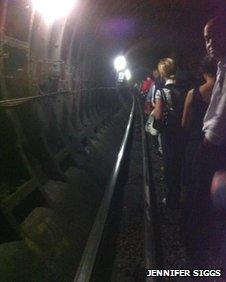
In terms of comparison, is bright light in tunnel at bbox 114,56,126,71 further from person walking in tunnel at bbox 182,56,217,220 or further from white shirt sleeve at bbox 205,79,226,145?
white shirt sleeve at bbox 205,79,226,145

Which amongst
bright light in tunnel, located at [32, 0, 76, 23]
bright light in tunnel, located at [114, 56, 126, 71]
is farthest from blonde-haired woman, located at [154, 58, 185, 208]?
bright light in tunnel, located at [114, 56, 126, 71]

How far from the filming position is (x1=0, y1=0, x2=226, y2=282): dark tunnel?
4.74 m

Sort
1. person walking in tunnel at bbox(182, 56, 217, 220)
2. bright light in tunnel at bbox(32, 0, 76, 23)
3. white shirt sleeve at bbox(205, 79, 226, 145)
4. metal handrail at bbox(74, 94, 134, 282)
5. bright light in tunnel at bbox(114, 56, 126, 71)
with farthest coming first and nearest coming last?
bright light in tunnel at bbox(114, 56, 126, 71) < bright light in tunnel at bbox(32, 0, 76, 23) < person walking in tunnel at bbox(182, 56, 217, 220) < metal handrail at bbox(74, 94, 134, 282) < white shirt sleeve at bbox(205, 79, 226, 145)

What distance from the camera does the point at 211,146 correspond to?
365 cm

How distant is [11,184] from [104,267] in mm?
1809

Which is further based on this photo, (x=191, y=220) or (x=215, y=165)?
(x=191, y=220)

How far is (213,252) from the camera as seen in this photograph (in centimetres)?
492

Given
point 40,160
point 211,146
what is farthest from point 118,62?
point 211,146

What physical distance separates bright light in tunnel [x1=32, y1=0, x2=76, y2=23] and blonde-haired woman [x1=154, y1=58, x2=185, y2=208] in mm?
2347

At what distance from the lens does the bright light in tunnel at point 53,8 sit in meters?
7.84

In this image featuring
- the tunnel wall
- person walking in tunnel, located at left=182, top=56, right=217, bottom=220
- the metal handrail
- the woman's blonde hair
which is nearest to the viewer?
the metal handrail

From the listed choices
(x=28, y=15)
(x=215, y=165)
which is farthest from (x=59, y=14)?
(x=215, y=165)

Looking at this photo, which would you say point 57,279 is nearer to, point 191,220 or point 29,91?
point 191,220

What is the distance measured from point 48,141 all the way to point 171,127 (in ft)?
8.36
